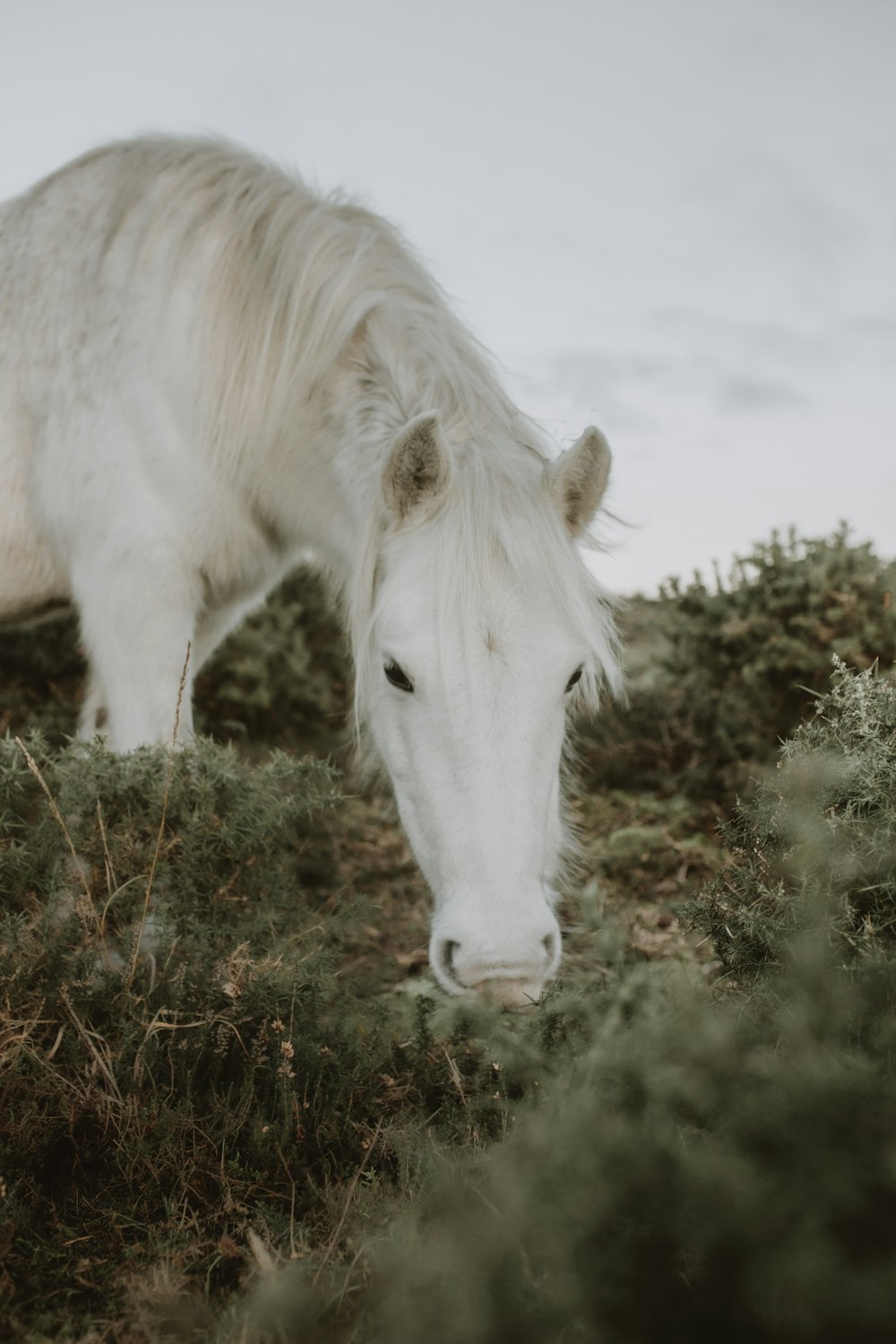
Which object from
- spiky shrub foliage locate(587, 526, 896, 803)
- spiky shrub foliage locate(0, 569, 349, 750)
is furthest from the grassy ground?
spiky shrub foliage locate(0, 569, 349, 750)

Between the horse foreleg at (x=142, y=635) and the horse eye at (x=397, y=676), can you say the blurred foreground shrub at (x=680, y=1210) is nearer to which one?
the horse eye at (x=397, y=676)

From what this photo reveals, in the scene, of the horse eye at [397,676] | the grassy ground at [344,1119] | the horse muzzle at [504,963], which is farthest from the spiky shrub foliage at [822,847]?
the horse eye at [397,676]

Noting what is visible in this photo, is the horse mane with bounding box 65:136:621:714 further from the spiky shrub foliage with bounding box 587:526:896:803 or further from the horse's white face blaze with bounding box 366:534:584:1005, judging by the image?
the spiky shrub foliage with bounding box 587:526:896:803

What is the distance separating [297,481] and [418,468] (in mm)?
891

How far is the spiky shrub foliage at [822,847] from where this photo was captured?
1.79 m

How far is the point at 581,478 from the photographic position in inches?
104

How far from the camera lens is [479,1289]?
3.65 feet

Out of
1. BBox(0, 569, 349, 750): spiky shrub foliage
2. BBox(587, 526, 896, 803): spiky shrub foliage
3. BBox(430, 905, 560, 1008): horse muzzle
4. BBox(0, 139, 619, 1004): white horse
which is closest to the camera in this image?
BBox(430, 905, 560, 1008): horse muzzle

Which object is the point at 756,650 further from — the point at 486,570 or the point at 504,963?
the point at 504,963

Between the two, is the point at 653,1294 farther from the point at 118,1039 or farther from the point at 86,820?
the point at 86,820

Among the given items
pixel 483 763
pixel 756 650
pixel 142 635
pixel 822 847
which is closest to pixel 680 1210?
pixel 822 847

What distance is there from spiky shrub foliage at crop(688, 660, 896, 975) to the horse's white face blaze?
0.41 m

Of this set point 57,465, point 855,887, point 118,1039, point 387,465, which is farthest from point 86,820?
point 855,887

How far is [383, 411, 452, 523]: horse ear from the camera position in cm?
243
